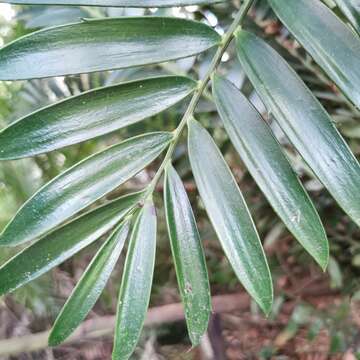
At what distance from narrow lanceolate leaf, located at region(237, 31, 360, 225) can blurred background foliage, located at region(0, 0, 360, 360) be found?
388mm

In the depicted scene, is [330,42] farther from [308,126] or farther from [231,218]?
[231,218]

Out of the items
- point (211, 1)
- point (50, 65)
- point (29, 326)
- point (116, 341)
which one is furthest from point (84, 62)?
Result: point (29, 326)

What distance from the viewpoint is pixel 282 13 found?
1.53 feet

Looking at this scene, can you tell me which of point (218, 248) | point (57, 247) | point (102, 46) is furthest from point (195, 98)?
point (218, 248)

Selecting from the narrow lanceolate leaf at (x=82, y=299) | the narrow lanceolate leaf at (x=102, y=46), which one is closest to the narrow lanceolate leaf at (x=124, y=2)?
the narrow lanceolate leaf at (x=102, y=46)

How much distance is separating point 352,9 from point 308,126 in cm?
12

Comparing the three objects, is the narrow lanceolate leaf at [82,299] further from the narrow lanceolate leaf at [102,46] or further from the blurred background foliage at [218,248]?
the blurred background foliage at [218,248]

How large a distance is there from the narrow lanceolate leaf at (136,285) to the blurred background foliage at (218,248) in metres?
0.44

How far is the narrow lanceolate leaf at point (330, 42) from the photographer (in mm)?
430

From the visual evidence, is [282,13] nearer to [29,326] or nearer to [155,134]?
[155,134]

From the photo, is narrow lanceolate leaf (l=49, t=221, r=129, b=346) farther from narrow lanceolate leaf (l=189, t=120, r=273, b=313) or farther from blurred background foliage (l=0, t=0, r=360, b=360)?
blurred background foliage (l=0, t=0, r=360, b=360)

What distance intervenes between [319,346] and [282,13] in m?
0.90

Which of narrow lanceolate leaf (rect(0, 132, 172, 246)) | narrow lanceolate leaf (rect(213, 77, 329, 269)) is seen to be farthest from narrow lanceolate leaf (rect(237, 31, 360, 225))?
narrow lanceolate leaf (rect(0, 132, 172, 246))

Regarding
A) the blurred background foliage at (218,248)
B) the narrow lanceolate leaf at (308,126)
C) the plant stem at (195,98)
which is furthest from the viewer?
the blurred background foliage at (218,248)
